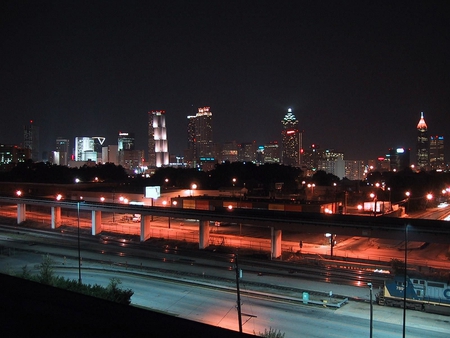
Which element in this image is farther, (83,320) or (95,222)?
(95,222)

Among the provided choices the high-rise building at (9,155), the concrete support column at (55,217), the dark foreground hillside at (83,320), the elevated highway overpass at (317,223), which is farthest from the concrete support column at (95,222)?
the high-rise building at (9,155)

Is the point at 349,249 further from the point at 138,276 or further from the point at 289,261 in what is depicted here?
the point at 138,276

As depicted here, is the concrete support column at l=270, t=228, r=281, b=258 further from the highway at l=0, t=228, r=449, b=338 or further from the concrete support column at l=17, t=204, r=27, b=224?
the concrete support column at l=17, t=204, r=27, b=224

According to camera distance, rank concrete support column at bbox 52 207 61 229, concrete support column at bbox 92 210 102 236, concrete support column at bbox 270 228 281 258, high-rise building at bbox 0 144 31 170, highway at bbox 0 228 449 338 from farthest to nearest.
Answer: high-rise building at bbox 0 144 31 170
concrete support column at bbox 52 207 61 229
concrete support column at bbox 92 210 102 236
concrete support column at bbox 270 228 281 258
highway at bbox 0 228 449 338

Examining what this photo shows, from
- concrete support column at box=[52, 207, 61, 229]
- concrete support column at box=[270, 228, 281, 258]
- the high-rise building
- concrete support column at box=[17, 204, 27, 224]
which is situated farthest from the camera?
the high-rise building

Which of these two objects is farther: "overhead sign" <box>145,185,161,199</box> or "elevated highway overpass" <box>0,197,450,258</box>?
"overhead sign" <box>145,185,161,199</box>

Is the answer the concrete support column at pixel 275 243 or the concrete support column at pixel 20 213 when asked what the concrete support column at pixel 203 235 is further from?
the concrete support column at pixel 20 213

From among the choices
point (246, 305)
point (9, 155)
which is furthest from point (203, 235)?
point (9, 155)

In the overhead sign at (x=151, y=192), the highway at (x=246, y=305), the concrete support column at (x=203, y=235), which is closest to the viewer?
the highway at (x=246, y=305)

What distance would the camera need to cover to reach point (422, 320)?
21.2 m

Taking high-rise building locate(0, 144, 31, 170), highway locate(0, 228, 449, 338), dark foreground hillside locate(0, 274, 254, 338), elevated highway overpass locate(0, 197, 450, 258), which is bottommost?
highway locate(0, 228, 449, 338)

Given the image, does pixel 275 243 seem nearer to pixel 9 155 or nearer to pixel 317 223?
pixel 317 223

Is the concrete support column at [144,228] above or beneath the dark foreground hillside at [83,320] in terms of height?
beneath

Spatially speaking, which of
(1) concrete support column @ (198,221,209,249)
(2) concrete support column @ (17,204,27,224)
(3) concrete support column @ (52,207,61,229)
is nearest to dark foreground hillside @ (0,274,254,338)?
(1) concrete support column @ (198,221,209,249)
